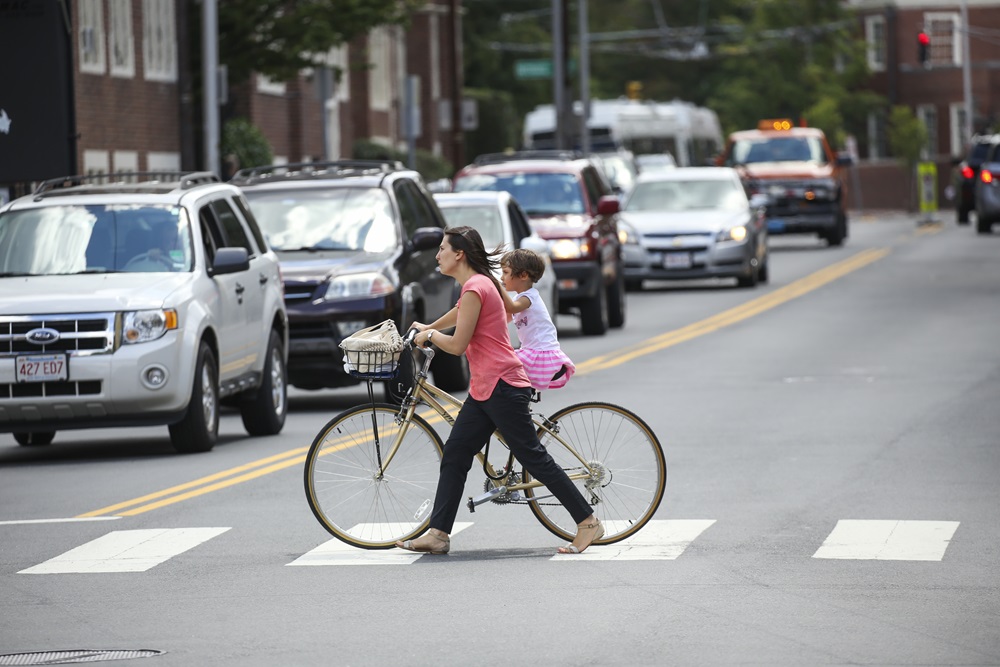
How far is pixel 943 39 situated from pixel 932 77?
1424mm

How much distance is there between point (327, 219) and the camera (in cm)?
1853

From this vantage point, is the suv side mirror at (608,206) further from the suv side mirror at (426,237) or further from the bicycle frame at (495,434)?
the bicycle frame at (495,434)

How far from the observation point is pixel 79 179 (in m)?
16.3

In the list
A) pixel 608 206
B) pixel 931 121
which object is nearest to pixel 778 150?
pixel 608 206

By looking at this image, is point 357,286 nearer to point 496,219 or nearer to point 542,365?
point 496,219

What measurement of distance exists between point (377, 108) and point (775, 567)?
1885 inches

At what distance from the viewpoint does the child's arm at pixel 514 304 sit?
10.2m

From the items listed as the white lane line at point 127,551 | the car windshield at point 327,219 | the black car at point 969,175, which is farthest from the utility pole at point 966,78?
the white lane line at point 127,551

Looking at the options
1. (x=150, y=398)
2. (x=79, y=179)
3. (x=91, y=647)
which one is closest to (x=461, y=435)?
(x=91, y=647)

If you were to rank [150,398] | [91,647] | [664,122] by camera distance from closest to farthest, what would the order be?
[91,647]
[150,398]
[664,122]

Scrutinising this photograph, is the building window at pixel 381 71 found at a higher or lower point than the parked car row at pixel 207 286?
higher

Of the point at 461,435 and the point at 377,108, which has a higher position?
the point at 377,108

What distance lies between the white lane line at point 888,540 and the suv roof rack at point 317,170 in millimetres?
8779

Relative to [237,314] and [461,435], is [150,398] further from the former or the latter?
[461,435]
